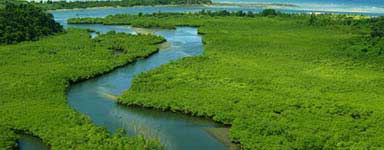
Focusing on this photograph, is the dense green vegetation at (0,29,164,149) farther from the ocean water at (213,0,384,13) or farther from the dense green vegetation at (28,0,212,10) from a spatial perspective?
the ocean water at (213,0,384,13)

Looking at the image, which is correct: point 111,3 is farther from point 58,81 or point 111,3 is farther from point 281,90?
point 281,90

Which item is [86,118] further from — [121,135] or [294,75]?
[294,75]

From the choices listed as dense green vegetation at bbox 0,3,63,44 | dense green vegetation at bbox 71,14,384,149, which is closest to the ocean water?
dense green vegetation at bbox 71,14,384,149

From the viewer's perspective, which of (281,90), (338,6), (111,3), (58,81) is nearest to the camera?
(281,90)

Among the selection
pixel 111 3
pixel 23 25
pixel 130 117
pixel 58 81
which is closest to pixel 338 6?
pixel 111 3

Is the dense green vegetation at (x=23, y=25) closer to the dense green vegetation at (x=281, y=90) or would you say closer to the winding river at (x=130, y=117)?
the winding river at (x=130, y=117)

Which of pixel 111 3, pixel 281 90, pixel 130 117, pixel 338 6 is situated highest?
pixel 111 3
